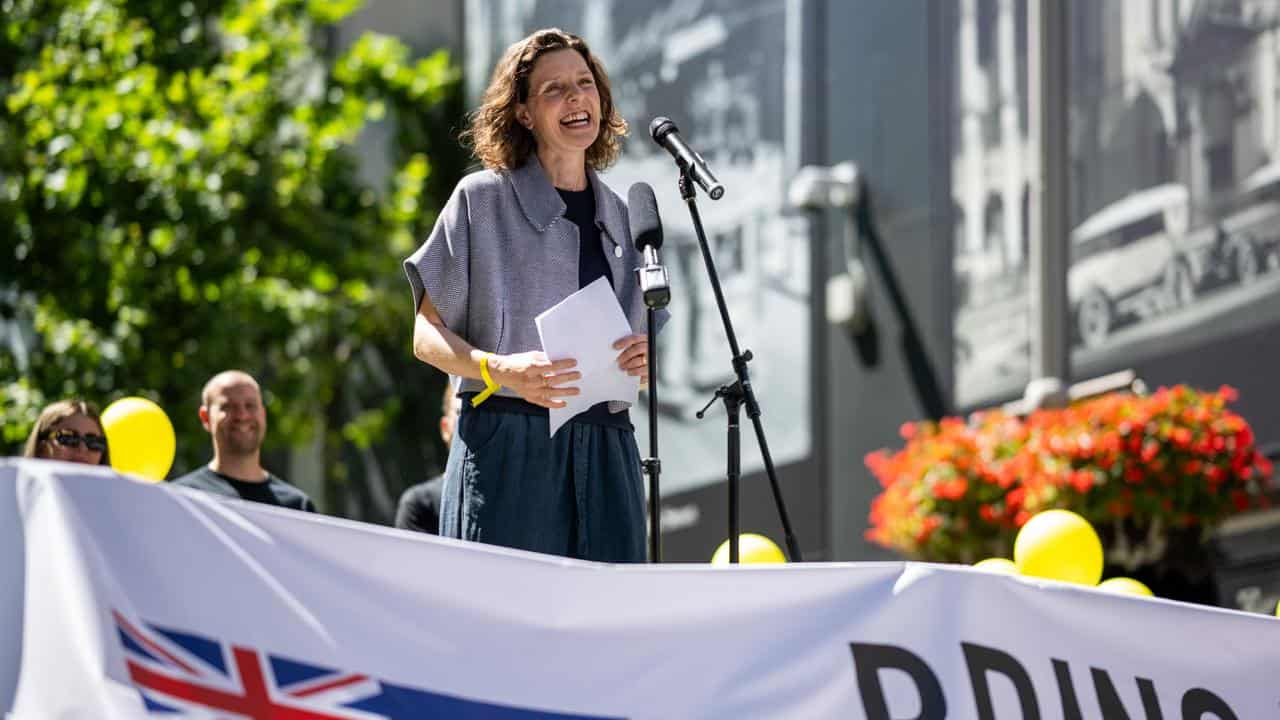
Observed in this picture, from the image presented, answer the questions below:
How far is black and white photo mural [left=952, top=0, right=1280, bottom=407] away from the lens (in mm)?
9281

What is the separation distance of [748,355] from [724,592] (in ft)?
3.90

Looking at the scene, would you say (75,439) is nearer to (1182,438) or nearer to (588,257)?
(588,257)

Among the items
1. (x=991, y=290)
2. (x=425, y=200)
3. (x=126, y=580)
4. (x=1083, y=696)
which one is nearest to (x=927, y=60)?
(x=991, y=290)

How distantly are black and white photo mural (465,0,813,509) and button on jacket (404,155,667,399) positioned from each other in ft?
24.2

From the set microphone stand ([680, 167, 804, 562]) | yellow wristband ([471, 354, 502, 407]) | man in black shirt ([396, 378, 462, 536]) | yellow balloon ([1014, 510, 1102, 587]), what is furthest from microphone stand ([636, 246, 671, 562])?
man in black shirt ([396, 378, 462, 536])

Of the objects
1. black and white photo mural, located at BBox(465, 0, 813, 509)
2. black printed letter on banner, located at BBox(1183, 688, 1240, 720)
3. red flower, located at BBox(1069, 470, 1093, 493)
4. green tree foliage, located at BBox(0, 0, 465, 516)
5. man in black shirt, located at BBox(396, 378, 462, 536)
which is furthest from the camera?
black and white photo mural, located at BBox(465, 0, 813, 509)

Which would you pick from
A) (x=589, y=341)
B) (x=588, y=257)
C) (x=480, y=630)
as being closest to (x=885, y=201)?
(x=588, y=257)

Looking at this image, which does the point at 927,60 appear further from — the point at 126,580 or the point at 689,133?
the point at 126,580

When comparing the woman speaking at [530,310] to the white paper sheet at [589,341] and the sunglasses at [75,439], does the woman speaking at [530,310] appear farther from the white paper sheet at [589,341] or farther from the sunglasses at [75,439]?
the sunglasses at [75,439]

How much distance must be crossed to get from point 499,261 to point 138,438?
2971 millimetres

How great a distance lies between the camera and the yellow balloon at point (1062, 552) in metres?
6.05

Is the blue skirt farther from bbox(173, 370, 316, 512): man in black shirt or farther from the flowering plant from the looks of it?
the flowering plant

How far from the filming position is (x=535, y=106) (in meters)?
4.47

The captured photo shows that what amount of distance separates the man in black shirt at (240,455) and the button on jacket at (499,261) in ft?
8.69
